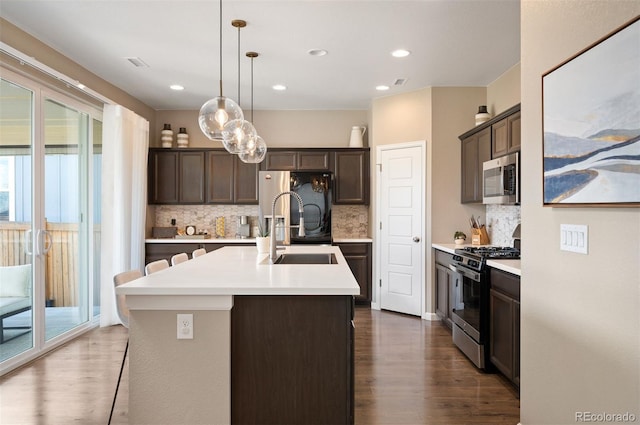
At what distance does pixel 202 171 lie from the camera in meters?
5.99

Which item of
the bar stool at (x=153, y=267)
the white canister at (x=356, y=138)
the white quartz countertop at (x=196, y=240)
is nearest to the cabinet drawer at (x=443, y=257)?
the white canister at (x=356, y=138)

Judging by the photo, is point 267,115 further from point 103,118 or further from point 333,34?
point 333,34

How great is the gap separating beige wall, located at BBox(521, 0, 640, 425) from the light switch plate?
2 cm

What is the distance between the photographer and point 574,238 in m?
1.83

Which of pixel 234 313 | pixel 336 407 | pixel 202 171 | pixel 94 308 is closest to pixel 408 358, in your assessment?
pixel 336 407

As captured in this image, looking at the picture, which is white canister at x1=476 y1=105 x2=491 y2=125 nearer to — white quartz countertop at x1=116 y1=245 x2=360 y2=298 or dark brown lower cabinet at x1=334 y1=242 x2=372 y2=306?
dark brown lower cabinet at x1=334 y1=242 x2=372 y2=306

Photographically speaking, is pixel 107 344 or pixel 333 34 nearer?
pixel 333 34

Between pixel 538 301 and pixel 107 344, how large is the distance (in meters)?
3.76

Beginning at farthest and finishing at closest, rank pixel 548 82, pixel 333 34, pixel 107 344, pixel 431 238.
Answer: pixel 431 238
pixel 107 344
pixel 333 34
pixel 548 82

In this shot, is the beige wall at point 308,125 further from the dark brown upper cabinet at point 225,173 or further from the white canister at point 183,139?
the dark brown upper cabinet at point 225,173

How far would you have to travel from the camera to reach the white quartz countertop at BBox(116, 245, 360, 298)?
6.60 ft

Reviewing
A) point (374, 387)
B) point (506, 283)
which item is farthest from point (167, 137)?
point (506, 283)

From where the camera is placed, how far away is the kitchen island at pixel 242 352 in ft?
6.64

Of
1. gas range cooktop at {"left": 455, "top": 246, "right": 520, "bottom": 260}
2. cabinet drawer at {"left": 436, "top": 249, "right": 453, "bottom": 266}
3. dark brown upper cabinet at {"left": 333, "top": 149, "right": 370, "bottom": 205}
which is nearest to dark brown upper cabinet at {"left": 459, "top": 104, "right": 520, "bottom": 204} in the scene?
cabinet drawer at {"left": 436, "top": 249, "right": 453, "bottom": 266}
